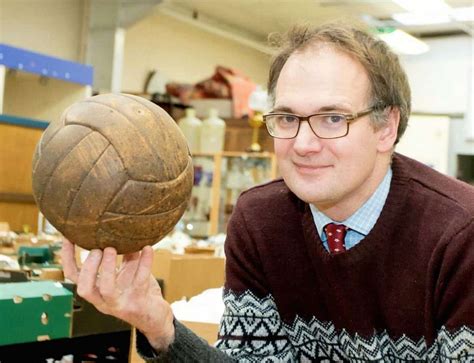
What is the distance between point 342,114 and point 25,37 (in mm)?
6330

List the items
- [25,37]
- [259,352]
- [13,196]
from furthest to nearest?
[25,37], [13,196], [259,352]

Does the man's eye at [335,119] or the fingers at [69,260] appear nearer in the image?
the fingers at [69,260]

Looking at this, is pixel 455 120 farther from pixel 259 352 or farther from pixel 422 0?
pixel 259 352

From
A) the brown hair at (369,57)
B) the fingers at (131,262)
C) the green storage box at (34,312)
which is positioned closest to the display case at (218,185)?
the brown hair at (369,57)

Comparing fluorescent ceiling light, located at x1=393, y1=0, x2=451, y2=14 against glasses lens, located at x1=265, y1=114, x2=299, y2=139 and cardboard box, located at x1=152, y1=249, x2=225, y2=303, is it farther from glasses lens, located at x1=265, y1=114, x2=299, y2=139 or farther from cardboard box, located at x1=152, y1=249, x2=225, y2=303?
glasses lens, located at x1=265, y1=114, x2=299, y2=139

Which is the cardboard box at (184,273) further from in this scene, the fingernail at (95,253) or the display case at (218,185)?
the display case at (218,185)

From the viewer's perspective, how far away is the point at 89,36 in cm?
794

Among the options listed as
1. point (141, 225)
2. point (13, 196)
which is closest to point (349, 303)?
point (141, 225)

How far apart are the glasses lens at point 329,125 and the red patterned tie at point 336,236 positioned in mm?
268

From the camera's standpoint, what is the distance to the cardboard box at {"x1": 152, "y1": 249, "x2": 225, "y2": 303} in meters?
2.71

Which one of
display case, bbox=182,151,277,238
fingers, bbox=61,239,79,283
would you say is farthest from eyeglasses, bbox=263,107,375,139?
display case, bbox=182,151,277,238

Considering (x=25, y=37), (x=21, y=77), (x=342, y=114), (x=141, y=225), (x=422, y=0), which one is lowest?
(x=141, y=225)

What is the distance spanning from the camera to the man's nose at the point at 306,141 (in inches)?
65.8

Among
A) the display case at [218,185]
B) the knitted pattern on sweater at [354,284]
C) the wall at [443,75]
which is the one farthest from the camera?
the wall at [443,75]
